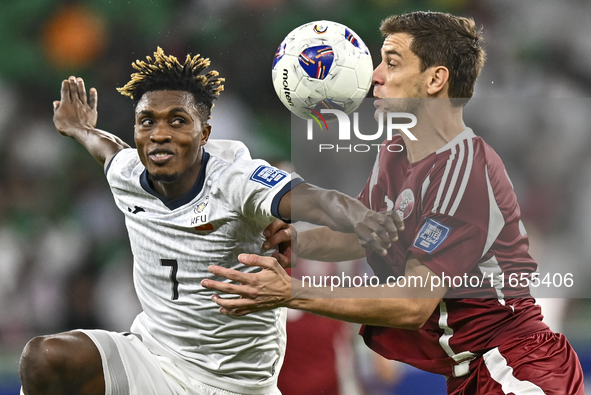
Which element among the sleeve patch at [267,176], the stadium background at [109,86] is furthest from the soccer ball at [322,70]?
the stadium background at [109,86]

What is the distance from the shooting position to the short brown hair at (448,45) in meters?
2.78

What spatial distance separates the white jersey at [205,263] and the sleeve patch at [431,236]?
2.07 ft

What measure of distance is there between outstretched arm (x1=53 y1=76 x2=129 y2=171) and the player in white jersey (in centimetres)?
54

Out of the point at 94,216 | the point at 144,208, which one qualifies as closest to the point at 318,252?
the point at 144,208

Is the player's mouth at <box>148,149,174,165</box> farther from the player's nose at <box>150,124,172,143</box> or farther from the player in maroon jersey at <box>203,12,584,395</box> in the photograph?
the player in maroon jersey at <box>203,12,584,395</box>

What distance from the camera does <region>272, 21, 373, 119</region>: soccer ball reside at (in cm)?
304

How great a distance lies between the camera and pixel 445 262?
2.43 m

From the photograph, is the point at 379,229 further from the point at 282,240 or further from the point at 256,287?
the point at 282,240

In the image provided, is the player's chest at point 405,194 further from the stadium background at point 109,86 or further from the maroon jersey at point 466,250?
the stadium background at point 109,86

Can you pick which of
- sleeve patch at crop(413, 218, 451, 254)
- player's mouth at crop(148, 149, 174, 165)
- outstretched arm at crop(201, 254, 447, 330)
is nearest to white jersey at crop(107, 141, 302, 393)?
player's mouth at crop(148, 149, 174, 165)

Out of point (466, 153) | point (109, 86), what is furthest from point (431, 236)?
point (109, 86)

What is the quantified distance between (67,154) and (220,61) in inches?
63.0

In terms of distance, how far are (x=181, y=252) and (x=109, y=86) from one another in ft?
11.0

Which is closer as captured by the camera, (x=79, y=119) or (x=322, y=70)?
(x=322, y=70)
